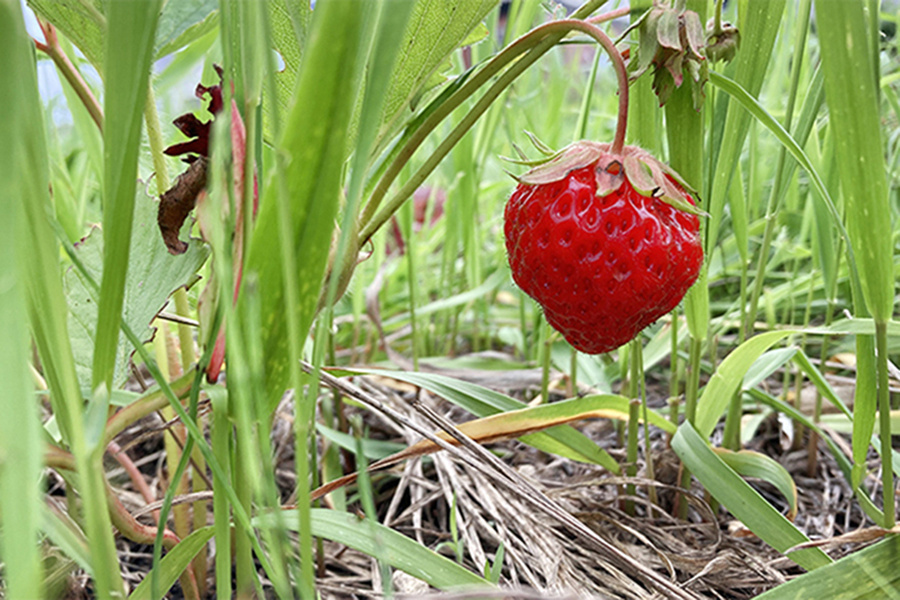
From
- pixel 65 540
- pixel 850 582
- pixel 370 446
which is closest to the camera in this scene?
pixel 65 540

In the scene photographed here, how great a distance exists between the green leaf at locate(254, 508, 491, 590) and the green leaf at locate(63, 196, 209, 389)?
158mm

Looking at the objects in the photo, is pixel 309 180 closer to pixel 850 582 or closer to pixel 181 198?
pixel 181 198

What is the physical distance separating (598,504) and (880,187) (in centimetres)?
38

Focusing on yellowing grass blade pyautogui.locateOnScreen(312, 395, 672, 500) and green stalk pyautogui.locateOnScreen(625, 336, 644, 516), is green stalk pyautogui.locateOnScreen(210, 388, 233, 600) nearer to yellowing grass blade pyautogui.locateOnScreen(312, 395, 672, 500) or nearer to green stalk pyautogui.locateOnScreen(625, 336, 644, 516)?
yellowing grass blade pyautogui.locateOnScreen(312, 395, 672, 500)

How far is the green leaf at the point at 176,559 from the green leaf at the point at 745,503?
38 cm

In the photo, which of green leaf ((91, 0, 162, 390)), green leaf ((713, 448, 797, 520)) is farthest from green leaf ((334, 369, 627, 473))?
green leaf ((91, 0, 162, 390))

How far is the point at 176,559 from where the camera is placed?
16.9 inches

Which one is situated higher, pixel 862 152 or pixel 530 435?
pixel 862 152

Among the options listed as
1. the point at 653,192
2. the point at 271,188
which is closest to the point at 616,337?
the point at 653,192

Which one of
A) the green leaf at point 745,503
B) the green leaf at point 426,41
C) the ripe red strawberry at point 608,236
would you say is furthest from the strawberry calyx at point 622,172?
Result: the green leaf at point 745,503

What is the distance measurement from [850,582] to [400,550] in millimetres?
284

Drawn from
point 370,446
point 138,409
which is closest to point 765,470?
point 370,446

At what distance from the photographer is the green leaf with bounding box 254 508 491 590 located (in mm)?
416

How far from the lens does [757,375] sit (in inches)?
27.9
